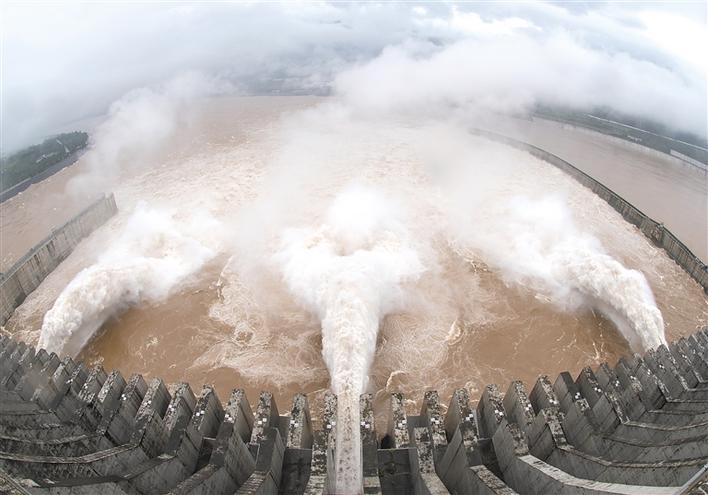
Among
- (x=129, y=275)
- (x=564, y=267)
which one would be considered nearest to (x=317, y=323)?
(x=129, y=275)

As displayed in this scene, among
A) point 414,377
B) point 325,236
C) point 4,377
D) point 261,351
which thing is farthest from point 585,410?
point 325,236

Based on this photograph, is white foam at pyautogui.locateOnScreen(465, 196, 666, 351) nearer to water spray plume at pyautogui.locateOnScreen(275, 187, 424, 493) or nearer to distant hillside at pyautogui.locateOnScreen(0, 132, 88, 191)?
water spray plume at pyautogui.locateOnScreen(275, 187, 424, 493)

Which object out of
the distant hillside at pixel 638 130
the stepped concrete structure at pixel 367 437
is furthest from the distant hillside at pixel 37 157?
the distant hillside at pixel 638 130

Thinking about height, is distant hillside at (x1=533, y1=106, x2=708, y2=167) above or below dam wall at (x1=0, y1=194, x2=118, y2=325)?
below

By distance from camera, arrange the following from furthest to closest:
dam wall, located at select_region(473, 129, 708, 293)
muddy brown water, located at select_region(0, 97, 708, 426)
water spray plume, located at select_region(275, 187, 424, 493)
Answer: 1. dam wall, located at select_region(473, 129, 708, 293)
2. muddy brown water, located at select_region(0, 97, 708, 426)
3. water spray plume, located at select_region(275, 187, 424, 493)

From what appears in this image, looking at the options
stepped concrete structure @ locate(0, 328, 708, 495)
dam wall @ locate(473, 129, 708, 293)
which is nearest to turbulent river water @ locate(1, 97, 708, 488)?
dam wall @ locate(473, 129, 708, 293)

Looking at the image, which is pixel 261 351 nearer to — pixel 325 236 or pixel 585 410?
pixel 325 236

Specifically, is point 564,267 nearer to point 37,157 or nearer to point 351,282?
point 351,282
